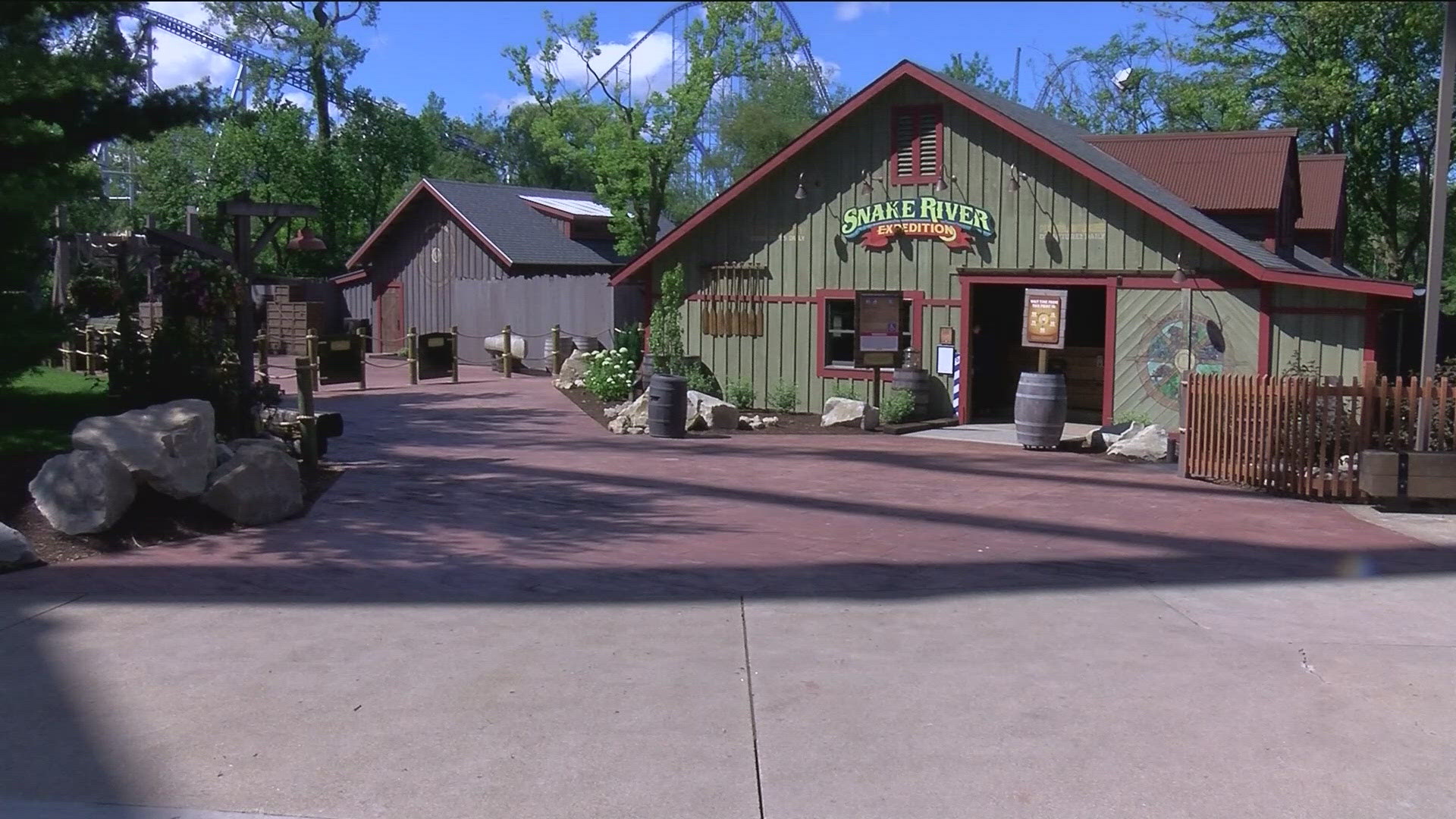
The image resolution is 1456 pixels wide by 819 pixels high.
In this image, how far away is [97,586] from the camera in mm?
9031

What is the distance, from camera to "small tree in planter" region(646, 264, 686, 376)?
22062mm

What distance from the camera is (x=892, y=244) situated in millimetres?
21344

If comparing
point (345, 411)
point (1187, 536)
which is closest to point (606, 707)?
point (1187, 536)

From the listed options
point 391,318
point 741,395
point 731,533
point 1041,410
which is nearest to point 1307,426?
point 1041,410

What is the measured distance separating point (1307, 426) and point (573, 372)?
47.1ft

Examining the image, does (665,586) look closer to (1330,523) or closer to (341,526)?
(341,526)

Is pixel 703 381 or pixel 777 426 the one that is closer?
pixel 777 426

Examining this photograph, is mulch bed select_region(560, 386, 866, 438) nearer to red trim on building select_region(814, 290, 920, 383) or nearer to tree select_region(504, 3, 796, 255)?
red trim on building select_region(814, 290, 920, 383)

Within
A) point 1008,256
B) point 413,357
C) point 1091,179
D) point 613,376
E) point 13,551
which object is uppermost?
point 1091,179

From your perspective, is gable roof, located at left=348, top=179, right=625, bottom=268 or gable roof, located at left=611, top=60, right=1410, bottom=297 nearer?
gable roof, located at left=611, top=60, right=1410, bottom=297

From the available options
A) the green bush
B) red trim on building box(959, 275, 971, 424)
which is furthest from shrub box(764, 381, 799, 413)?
red trim on building box(959, 275, 971, 424)

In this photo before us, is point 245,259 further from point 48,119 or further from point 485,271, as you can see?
point 485,271

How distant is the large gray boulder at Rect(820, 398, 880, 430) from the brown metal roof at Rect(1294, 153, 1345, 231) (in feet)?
31.6

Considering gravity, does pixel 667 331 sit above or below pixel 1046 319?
below
